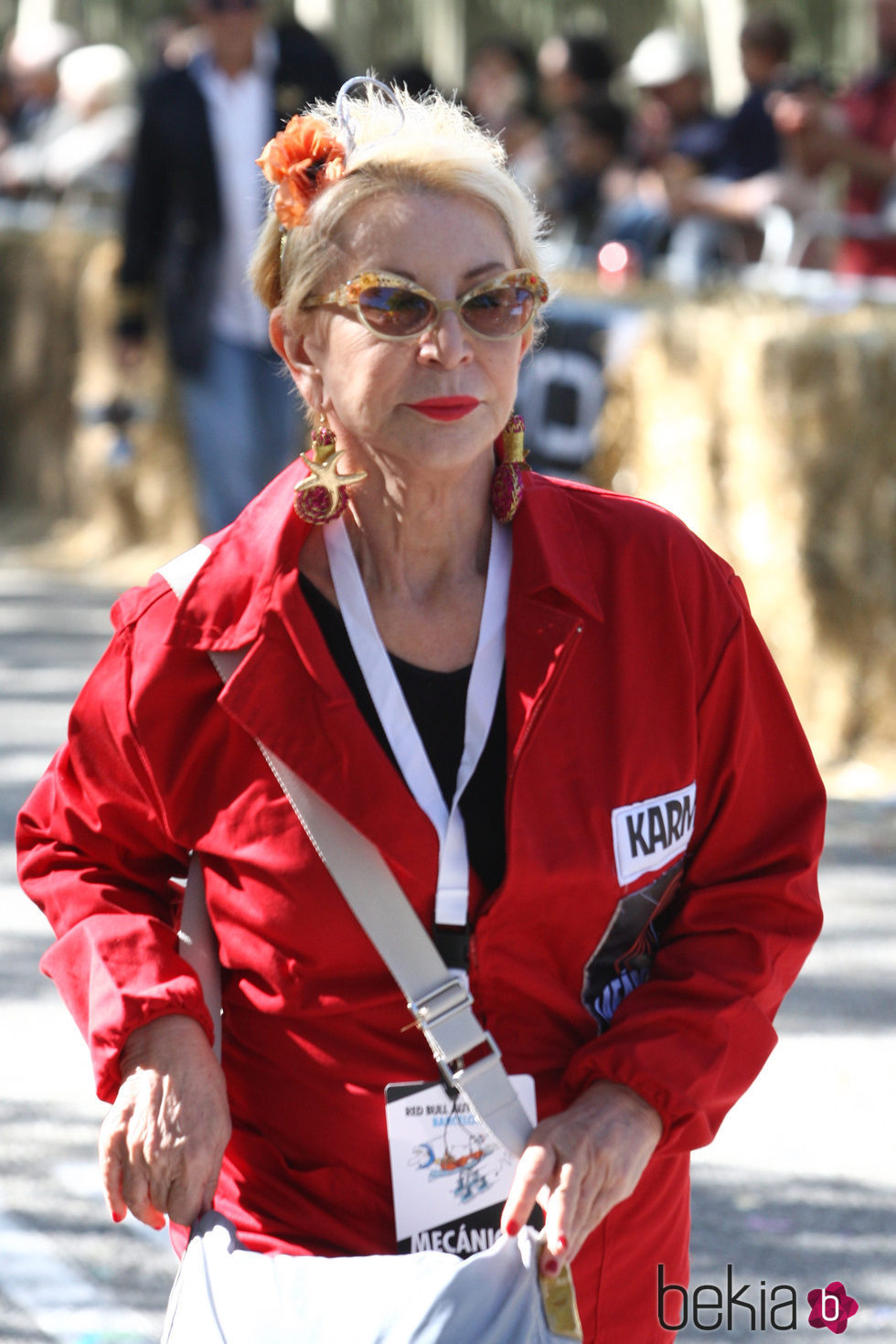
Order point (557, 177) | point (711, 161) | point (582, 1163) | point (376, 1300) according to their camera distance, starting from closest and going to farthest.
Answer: point (376, 1300) → point (582, 1163) → point (711, 161) → point (557, 177)

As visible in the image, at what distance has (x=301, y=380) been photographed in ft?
Answer: 7.83

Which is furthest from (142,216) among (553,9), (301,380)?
(553,9)

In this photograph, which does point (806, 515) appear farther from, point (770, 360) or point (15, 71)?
point (15, 71)

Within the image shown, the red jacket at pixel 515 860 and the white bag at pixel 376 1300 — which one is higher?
the red jacket at pixel 515 860

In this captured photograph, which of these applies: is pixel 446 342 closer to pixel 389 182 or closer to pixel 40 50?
pixel 389 182

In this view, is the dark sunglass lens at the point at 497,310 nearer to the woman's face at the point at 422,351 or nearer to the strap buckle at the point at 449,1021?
the woman's face at the point at 422,351

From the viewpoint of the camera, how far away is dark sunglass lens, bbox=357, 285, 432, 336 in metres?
2.16

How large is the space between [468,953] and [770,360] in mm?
4672

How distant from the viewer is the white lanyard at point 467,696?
2.10 metres

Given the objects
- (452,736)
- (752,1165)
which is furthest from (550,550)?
(752,1165)

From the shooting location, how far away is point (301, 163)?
7.33 feet

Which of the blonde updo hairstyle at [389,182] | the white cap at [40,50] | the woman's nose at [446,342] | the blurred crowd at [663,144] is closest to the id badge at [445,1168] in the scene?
the woman's nose at [446,342]

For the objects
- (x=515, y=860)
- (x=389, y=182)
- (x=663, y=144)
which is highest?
(x=663, y=144)

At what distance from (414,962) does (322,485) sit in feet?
1.96
